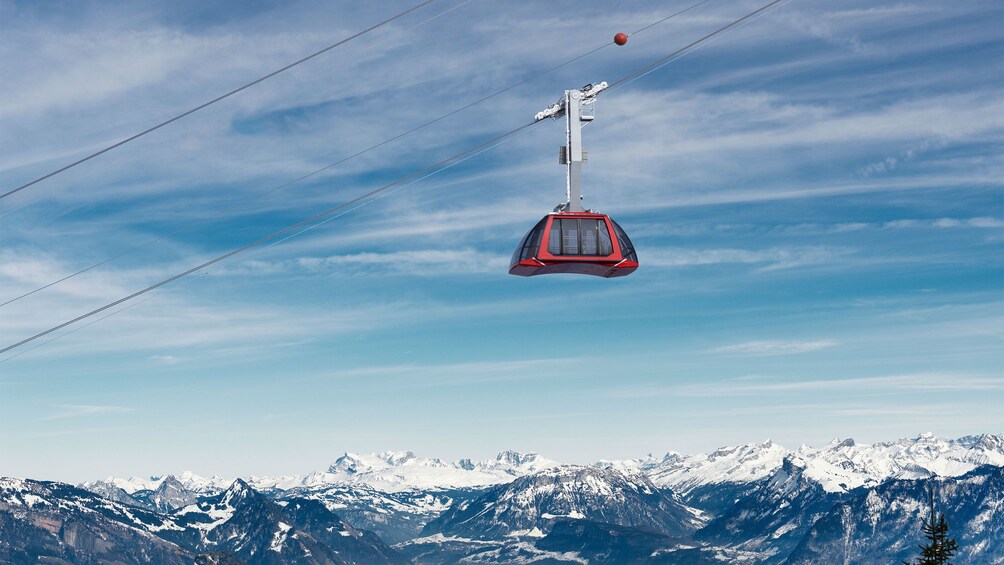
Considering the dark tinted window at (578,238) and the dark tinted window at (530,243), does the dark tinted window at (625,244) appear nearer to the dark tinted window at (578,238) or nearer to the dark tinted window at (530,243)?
the dark tinted window at (578,238)

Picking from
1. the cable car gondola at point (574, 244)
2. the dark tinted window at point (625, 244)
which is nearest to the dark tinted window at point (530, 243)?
the cable car gondola at point (574, 244)

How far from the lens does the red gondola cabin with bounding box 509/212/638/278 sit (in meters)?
62.1

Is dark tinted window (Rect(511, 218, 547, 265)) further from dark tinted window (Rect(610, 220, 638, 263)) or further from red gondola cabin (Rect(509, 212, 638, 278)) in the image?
dark tinted window (Rect(610, 220, 638, 263))

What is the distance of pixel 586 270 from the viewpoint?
6431cm

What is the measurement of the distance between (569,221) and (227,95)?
65.9ft

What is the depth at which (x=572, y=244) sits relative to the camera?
62.4 m

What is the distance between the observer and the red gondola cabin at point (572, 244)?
2445 inches

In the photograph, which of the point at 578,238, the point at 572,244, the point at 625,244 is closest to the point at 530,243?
the point at 572,244

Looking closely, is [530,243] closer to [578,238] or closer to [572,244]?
[572,244]

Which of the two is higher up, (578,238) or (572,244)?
(578,238)

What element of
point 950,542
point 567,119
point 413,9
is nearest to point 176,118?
point 413,9

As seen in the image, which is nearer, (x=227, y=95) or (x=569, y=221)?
(x=227, y=95)

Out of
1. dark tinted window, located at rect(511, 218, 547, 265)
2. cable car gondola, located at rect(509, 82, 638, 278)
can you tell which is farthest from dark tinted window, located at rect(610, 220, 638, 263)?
dark tinted window, located at rect(511, 218, 547, 265)

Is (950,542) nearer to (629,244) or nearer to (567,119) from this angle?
(629,244)
